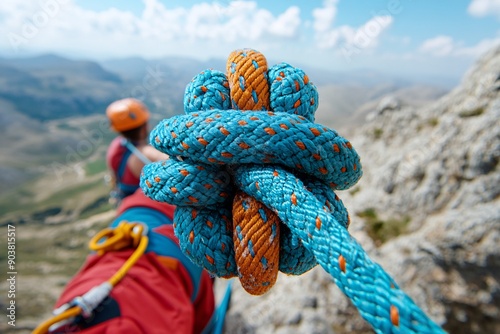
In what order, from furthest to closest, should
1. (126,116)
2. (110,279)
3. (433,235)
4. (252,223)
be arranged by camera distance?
(126,116) < (433,235) < (110,279) < (252,223)

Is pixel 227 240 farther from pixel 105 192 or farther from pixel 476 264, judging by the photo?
pixel 105 192

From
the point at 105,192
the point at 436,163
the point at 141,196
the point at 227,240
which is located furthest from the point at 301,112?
the point at 105,192

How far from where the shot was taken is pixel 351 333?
11.5 feet

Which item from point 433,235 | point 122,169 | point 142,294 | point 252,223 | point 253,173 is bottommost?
point 433,235

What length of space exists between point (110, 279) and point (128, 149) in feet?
8.30

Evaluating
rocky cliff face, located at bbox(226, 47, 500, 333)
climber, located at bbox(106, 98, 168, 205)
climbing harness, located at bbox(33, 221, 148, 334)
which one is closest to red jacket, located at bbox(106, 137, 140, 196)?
climber, located at bbox(106, 98, 168, 205)

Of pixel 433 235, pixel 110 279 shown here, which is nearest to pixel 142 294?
pixel 110 279

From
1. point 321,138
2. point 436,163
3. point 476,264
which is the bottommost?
point 476,264

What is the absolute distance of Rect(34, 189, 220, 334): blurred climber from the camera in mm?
1643

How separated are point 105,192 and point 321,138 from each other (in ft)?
380

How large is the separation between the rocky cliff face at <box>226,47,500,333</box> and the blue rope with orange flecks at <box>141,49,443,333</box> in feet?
8.41

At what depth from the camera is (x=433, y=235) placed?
4.29 m

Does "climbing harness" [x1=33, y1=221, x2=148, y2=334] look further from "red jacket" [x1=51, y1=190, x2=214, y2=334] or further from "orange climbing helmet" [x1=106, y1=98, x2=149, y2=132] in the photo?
"orange climbing helmet" [x1=106, y1=98, x2=149, y2=132]

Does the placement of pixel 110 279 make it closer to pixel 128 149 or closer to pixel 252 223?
pixel 252 223
